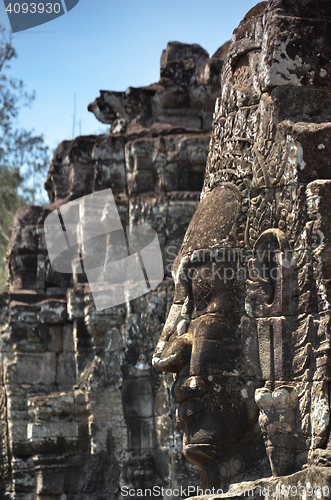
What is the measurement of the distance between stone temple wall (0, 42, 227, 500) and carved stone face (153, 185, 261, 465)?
16.9ft

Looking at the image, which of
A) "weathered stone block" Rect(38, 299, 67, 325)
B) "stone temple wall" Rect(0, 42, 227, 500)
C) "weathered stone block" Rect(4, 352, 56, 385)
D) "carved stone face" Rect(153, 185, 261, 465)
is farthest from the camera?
"weathered stone block" Rect(4, 352, 56, 385)

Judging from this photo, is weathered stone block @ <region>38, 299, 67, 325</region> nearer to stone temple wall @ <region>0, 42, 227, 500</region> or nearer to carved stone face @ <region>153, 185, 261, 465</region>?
stone temple wall @ <region>0, 42, 227, 500</region>

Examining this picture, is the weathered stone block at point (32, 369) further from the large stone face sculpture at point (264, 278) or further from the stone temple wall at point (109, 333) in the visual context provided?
the large stone face sculpture at point (264, 278)

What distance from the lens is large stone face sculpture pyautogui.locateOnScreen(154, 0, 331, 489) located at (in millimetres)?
3656


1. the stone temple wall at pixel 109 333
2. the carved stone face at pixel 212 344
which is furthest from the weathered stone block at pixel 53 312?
the carved stone face at pixel 212 344

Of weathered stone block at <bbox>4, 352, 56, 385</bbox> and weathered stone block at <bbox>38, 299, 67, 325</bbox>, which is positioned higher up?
weathered stone block at <bbox>38, 299, 67, 325</bbox>

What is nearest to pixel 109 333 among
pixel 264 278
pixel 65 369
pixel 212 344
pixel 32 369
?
pixel 65 369

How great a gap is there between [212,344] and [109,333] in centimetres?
622

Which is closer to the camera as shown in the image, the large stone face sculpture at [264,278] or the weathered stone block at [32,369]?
the large stone face sculpture at [264,278]

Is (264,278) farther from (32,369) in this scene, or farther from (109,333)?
(32,369)

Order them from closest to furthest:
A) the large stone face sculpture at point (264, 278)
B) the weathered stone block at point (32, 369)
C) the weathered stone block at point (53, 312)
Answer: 1. the large stone face sculpture at point (264, 278)
2. the weathered stone block at point (53, 312)
3. the weathered stone block at point (32, 369)

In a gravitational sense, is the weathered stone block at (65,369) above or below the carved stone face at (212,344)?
below

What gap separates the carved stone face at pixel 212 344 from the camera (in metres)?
3.99

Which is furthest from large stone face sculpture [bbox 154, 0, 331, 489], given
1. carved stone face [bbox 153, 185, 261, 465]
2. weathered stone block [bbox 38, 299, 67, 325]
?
weathered stone block [bbox 38, 299, 67, 325]
